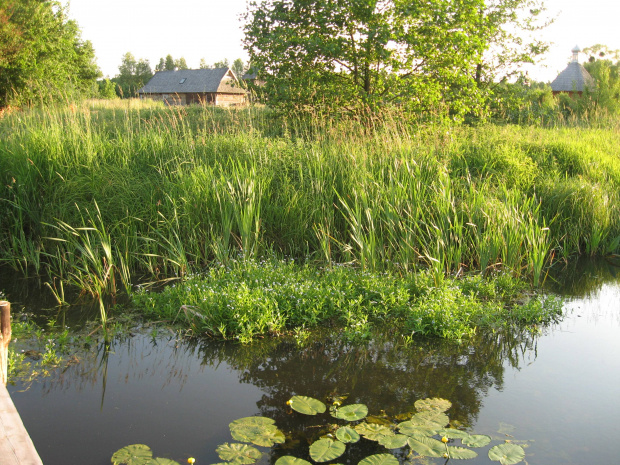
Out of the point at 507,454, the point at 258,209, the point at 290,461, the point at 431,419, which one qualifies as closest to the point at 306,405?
the point at 290,461

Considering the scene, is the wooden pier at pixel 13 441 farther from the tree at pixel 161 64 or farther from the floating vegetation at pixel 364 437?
the tree at pixel 161 64

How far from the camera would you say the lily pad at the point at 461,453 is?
281 centimetres

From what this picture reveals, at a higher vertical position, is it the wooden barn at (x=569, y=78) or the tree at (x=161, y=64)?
the tree at (x=161, y=64)

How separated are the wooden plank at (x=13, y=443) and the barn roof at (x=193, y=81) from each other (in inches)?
1834

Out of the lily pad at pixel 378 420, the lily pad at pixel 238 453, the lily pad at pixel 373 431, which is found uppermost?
the lily pad at pixel 238 453

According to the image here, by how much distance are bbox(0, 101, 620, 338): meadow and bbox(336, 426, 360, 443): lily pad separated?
1.59m

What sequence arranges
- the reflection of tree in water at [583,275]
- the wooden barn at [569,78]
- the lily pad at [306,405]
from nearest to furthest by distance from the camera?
the lily pad at [306,405] → the reflection of tree in water at [583,275] → the wooden barn at [569,78]

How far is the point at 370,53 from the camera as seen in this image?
31.6 ft

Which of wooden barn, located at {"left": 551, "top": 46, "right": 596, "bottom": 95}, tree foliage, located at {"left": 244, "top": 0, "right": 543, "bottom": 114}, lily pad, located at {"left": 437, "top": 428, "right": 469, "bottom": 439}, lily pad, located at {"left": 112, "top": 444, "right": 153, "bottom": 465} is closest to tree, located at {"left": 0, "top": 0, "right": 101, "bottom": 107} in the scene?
tree foliage, located at {"left": 244, "top": 0, "right": 543, "bottom": 114}

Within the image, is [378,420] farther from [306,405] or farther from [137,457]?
[137,457]

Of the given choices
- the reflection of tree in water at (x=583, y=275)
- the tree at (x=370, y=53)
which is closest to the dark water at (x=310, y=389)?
the reflection of tree in water at (x=583, y=275)

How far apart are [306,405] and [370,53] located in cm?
791

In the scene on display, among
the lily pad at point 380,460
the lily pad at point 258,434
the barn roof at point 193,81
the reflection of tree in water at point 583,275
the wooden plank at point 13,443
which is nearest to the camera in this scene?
the wooden plank at point 13,443

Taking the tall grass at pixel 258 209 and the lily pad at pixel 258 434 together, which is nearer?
the lily pad at pixel 258 434
